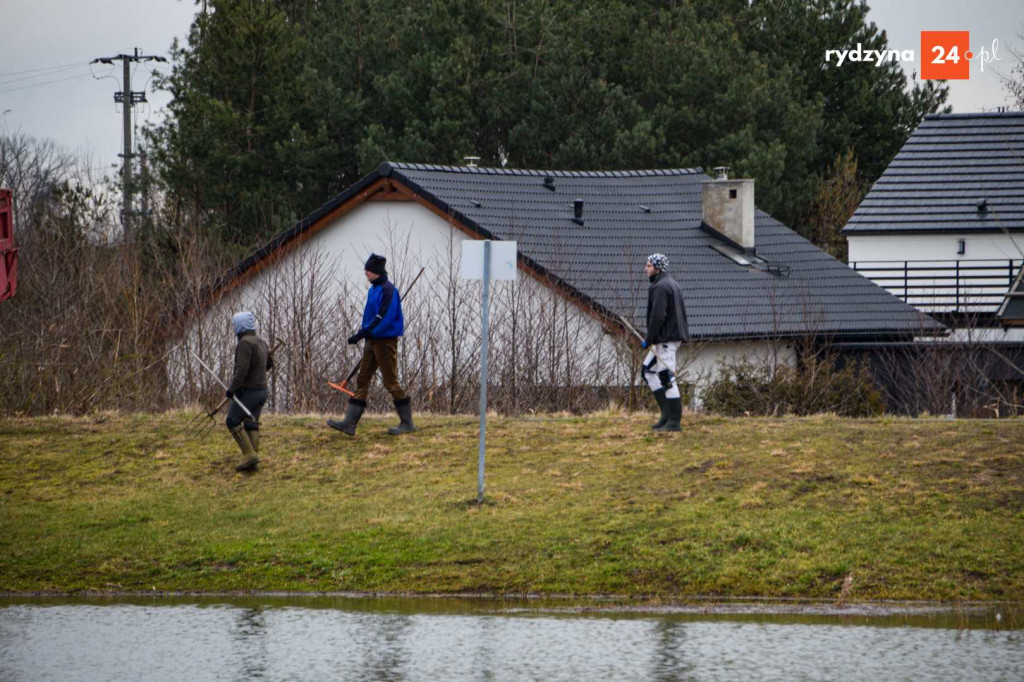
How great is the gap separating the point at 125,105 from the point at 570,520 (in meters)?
45.2

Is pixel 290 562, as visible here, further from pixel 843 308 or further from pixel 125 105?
pixel 125 105

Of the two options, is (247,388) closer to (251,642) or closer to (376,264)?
(376,264)

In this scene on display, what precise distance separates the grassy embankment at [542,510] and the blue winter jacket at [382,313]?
1.29 m

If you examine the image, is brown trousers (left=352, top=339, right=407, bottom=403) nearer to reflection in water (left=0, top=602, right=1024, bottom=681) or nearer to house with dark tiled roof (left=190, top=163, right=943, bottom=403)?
reflection in water (left=0, top=602, right=1024, bottom=681)

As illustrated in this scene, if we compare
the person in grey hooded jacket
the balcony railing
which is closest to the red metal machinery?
the person in grey hooded jacket

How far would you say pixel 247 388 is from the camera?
15.5m

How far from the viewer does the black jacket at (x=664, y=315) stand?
15695mm

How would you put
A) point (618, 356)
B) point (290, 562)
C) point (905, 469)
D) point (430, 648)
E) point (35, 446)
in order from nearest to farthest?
point (430, 648) → point (290, 562) → point (905, 469) → point (35, 446) → point (618, 356)

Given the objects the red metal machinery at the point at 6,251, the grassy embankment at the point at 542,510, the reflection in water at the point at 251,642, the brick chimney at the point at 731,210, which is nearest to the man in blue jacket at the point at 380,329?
the grassy embankment at the point at 542,510

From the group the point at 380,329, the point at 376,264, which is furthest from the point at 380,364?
the point at 376,264

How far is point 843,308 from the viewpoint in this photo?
Answer: 36656 mm

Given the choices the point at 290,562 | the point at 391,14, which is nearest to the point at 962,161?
the point at 391,14

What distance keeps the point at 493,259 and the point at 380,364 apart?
9.49 feet

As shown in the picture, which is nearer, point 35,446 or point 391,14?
point 35,446
